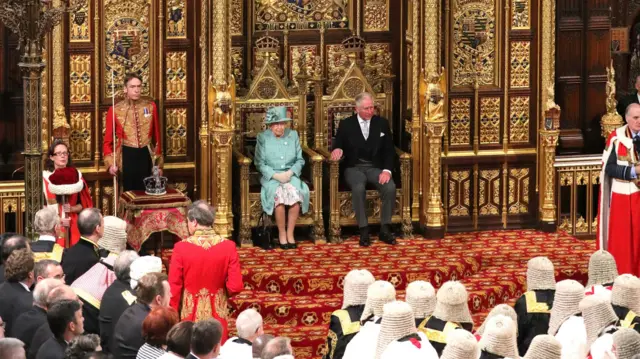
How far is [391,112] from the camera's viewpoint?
17531mm

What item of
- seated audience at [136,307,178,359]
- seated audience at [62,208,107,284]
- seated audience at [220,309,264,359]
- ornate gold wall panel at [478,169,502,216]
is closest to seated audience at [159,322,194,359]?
seated audience at [136,307,178,359]

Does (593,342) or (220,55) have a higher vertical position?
(220,55)

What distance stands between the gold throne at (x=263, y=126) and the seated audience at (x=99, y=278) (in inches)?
172

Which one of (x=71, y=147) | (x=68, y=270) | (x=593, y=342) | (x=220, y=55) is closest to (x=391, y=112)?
(x=220, y=55)

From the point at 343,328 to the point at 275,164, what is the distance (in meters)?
5.29

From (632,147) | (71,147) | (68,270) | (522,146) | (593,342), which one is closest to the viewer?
(593,342)

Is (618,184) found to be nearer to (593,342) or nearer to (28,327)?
(593,342)

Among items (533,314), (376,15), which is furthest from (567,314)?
(376,15)

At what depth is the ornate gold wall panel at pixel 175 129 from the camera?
16938mm

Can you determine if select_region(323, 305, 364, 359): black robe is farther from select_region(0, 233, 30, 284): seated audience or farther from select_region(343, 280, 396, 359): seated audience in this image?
select_region(0, 233, 30, 284): seated audience

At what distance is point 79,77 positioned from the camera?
16.5 m

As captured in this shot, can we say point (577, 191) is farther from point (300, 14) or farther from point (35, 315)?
point (35, 315)

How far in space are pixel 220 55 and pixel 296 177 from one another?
55.8 inches

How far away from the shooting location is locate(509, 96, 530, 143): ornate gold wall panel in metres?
17.7
